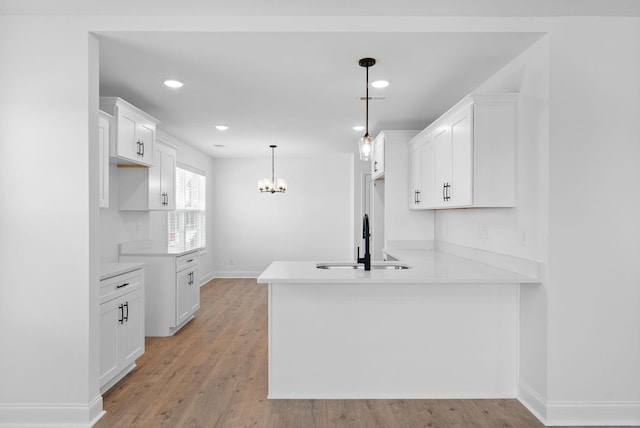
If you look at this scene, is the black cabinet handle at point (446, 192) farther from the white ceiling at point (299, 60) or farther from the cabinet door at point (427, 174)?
the white ceiling at point (299, 60)

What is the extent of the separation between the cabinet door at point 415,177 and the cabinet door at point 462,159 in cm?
104

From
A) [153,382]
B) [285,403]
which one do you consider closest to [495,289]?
[285,403]

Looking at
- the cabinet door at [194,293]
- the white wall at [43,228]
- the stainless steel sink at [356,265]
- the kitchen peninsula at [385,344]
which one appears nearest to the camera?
the white wall at [43,228]

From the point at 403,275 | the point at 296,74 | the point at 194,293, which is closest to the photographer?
the point at 403,275

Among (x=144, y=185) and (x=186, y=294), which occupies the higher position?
(x=144, y=185)

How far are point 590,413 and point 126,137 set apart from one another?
4.11 metres

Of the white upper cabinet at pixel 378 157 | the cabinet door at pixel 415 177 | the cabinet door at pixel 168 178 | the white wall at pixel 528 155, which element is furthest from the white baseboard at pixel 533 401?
the cabinet door at pixel 168 178

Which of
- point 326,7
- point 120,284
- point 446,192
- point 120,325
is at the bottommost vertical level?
point 120,325

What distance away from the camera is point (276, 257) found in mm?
8312

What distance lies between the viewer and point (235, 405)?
2.82 meters

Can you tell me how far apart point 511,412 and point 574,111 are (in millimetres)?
1984

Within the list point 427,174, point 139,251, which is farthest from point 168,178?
point 427,174

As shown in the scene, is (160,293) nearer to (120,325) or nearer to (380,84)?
(120,325)

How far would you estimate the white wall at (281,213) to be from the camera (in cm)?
820
